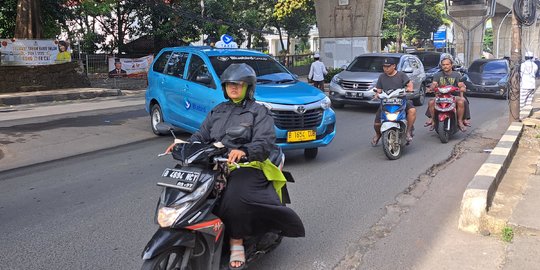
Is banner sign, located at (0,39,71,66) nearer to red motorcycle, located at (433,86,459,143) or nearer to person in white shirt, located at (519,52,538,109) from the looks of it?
red motorcycle, located at (433,86,459,143)

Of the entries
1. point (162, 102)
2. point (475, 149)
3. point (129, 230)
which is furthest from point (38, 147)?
point (475, 149)

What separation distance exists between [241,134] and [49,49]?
18.7 metres

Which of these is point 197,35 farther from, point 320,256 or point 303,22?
point 320,256

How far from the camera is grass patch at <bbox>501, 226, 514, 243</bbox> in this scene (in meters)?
4.30

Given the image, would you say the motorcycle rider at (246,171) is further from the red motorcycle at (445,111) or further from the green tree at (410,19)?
the green tree at (410,19)

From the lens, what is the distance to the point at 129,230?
4578 millimetres

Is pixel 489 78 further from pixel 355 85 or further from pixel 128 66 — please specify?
pixel 128 66

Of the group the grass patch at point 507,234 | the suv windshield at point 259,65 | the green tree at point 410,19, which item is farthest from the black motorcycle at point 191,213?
the green tree at point 410,19

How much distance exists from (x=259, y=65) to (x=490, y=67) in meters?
14.2

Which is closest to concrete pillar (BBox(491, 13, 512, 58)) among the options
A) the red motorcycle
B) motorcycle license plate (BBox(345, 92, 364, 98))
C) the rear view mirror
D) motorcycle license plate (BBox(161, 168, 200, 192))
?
motorcycle license plate (BBox(345, 92, 364, 98))

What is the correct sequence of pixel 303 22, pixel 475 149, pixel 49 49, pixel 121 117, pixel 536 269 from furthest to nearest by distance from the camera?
pixel 303 22 < pixel 49 49 < pixel 121 117 < pixel 475 149 < pixel 536 269

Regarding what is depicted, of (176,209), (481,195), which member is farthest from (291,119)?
(176,209)

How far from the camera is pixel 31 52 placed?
1883 centimetres

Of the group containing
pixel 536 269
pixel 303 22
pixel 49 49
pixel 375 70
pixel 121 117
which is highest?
pixel 303 22
